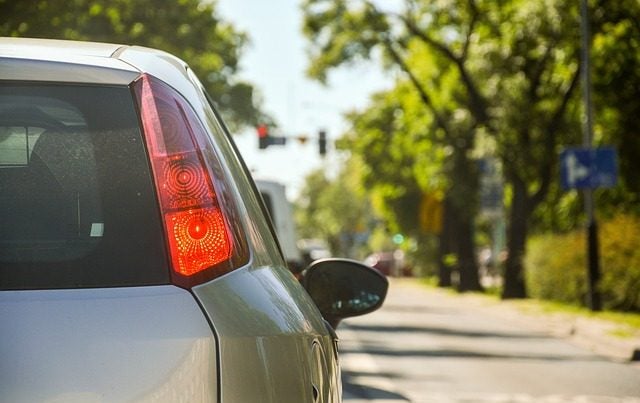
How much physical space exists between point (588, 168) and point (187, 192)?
26610mm

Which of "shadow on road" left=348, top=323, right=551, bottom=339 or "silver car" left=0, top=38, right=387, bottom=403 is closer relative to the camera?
"silver car" left=0, top=38, right=387, bottom=403

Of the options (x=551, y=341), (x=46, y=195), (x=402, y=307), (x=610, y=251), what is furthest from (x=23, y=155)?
(x=402, y=307)

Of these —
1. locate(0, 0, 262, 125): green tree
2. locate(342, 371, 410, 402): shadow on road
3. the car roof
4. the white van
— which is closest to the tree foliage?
locate(0, 0, 262, 125): green tree

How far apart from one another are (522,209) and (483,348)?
2205 centimetres

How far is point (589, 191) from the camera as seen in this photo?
29.4 m

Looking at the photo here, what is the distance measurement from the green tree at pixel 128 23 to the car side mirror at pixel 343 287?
15.3 metres

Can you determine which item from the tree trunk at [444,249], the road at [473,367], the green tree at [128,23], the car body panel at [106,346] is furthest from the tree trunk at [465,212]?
the car body panel at [106,346]

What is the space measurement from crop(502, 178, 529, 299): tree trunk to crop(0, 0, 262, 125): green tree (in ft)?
30.6

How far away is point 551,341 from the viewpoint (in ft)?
73.0

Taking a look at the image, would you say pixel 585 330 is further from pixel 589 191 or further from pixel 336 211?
pixel 336 211

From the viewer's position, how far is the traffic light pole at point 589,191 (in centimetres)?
2879

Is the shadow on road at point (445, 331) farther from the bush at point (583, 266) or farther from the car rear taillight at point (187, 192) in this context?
the car rear taillight at point (187, 192)

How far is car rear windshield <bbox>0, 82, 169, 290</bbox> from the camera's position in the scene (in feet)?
8.76

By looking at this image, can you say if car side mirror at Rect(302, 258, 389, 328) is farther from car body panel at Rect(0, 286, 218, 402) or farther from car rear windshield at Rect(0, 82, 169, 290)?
car body panel at Rect(0, 286, 218, 402)
